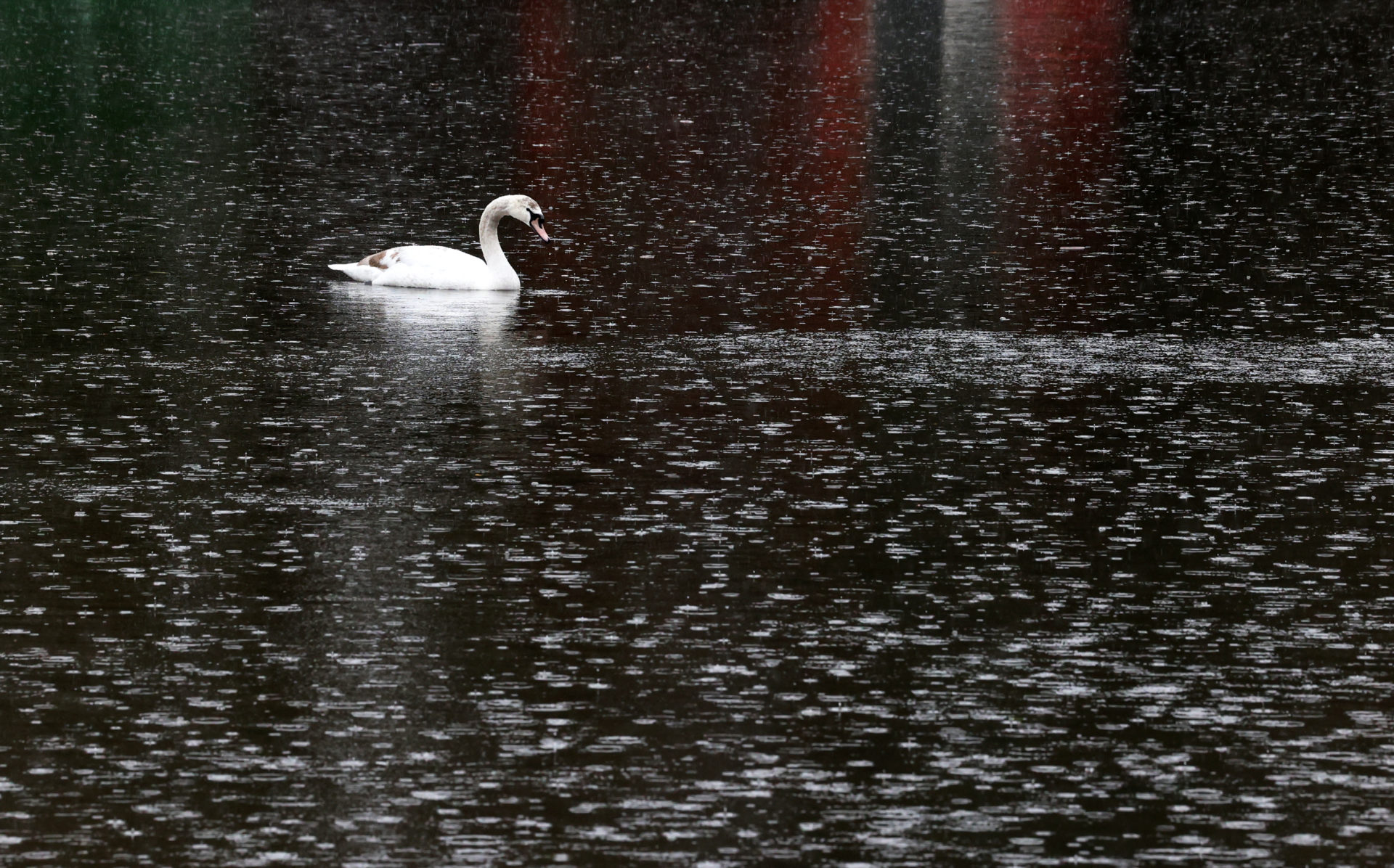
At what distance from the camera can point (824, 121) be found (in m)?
44.7

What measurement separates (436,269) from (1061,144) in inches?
657

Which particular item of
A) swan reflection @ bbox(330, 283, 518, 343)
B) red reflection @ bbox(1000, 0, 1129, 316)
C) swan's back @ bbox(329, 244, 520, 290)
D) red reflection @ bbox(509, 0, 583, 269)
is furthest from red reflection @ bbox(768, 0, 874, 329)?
swan's back @ bbox(329, 244, 520, 290)

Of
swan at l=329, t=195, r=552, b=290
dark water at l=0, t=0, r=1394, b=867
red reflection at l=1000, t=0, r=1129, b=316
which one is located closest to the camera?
dark water at l=0, t=0, r=1394, b=867

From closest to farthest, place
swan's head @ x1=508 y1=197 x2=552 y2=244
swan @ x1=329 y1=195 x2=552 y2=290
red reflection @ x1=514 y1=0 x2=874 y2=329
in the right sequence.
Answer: swan @ x1=329 y1=195 x2=552 y2=290 → red reflection @ x1=514 y1=0 x2=874 y2=329 → swan's head @ x1=508 y1=197 x2=552 y2=244

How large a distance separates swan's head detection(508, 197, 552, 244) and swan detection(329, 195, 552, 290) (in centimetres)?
89

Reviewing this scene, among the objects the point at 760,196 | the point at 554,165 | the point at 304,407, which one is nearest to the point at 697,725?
the point at 304,407

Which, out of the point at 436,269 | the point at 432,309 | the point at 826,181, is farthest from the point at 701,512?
the point at 826,181

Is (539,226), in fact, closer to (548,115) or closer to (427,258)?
(427,258)

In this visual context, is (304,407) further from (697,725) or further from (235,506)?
(697,725)

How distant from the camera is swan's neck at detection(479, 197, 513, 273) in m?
26.9

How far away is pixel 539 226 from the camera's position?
28516 millimetres

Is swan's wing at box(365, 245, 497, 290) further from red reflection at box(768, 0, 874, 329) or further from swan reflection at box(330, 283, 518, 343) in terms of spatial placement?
red reflection at box(768, 0, 874, 329)

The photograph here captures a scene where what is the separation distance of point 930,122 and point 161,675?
32.8 m

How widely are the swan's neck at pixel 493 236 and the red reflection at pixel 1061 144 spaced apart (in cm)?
565
